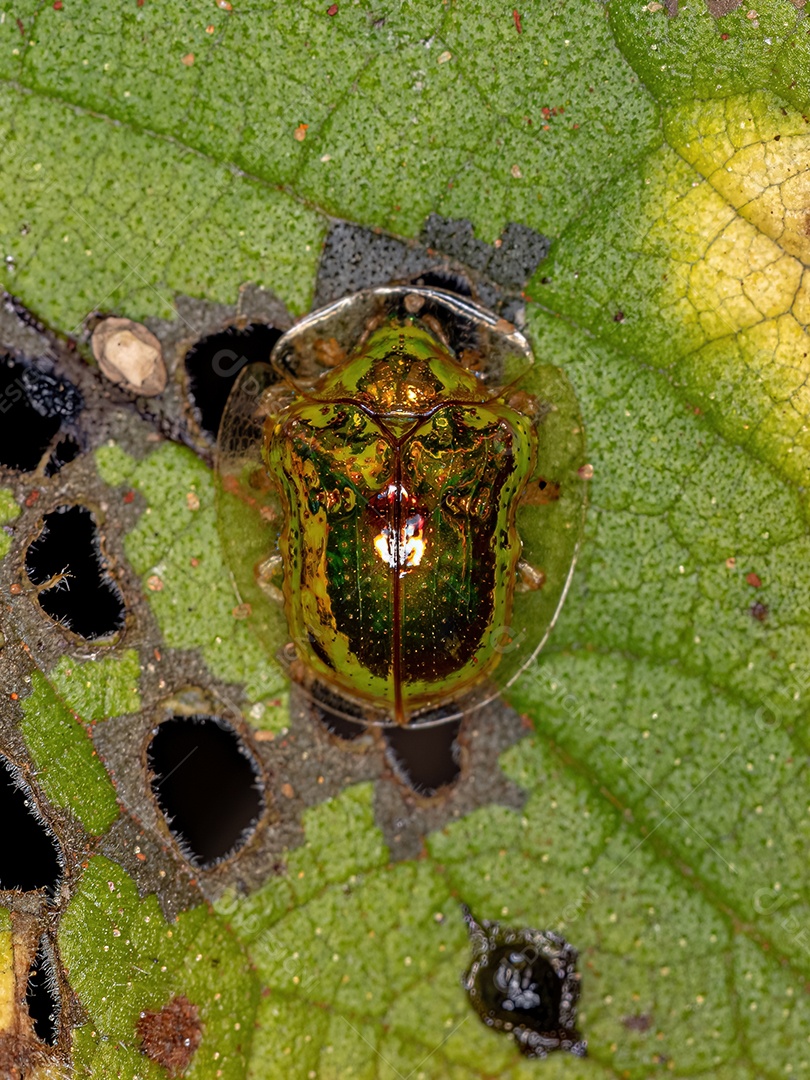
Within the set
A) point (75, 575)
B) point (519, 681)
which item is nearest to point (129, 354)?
point (75, 575)

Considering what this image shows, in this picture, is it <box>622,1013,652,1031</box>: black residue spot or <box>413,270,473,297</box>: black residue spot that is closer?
<box>413,270,473,297</box>: black residue spot

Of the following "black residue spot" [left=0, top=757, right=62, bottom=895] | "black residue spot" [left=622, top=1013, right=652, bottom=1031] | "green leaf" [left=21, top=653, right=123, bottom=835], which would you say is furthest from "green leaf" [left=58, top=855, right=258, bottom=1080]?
"black residue spot" [left=622, top=1013, right=652, bottom=1031]

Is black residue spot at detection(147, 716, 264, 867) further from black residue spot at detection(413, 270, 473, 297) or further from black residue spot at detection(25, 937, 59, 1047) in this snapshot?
black residue spot at detection(413, 270, 473, 297)

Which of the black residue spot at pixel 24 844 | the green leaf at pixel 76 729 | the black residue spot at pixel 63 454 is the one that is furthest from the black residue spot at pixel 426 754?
the black residue spot at pixel 63 454

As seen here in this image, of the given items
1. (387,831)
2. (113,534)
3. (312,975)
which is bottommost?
(312,975)

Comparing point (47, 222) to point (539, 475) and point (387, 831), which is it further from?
point (387, 831)

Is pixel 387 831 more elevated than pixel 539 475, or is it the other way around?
pixel 539 475

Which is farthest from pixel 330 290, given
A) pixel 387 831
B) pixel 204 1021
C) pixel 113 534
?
pixel 204 1021
